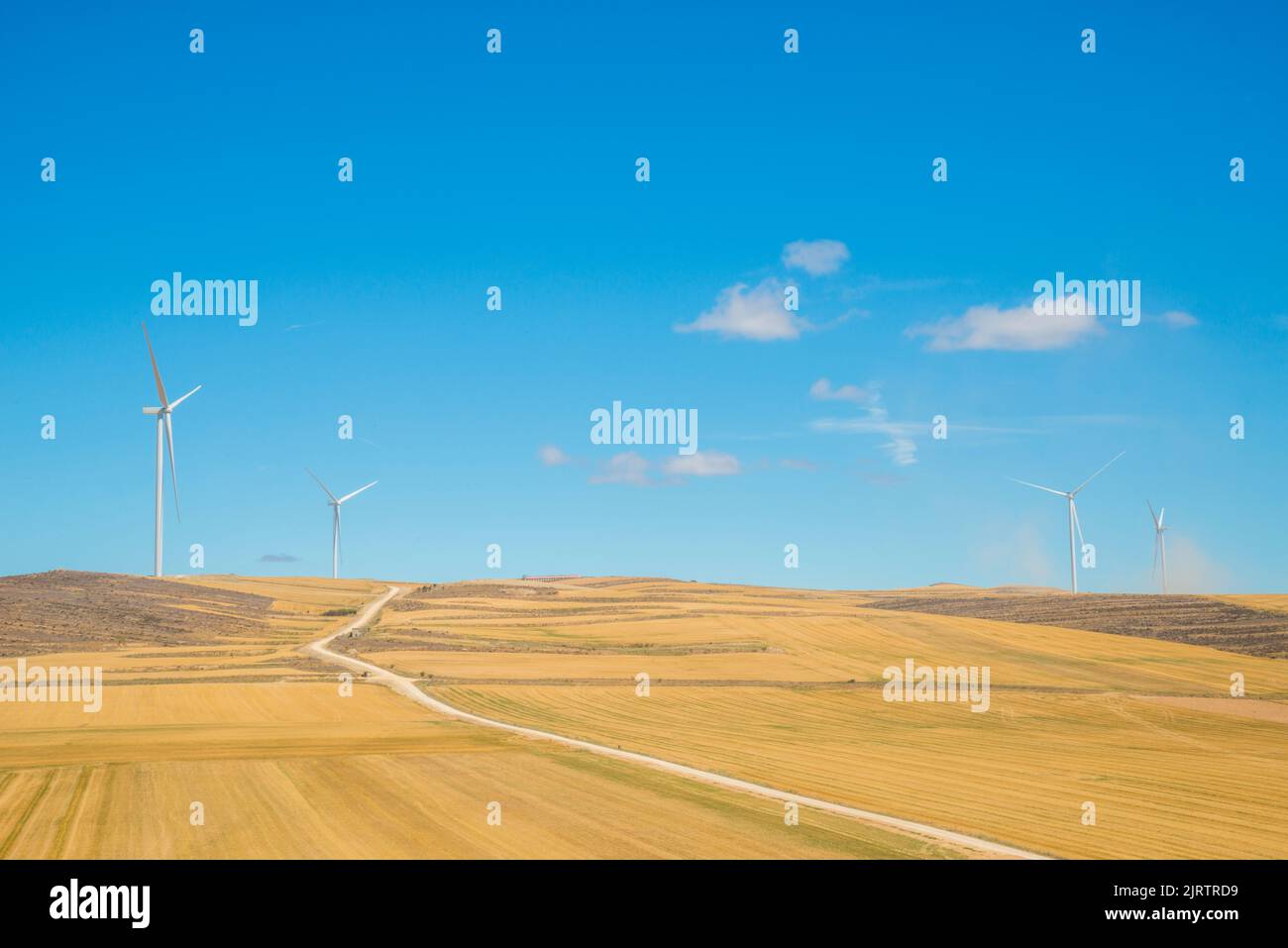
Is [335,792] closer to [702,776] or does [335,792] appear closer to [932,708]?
[702,776]

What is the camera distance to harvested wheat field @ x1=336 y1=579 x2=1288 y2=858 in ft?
117

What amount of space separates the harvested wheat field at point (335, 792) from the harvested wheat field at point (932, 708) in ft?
15.7

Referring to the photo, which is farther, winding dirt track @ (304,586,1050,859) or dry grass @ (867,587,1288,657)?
dry grass @ (867,587,1288,657)

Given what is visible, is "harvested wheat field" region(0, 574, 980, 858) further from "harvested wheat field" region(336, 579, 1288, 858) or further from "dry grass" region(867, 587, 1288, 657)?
"dry grass" region(867, 587, 1288, 657)

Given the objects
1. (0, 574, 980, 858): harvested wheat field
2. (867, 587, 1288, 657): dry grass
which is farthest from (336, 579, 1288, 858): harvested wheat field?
(0, 574, 980, 858): harvested wheat field

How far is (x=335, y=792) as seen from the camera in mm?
36438

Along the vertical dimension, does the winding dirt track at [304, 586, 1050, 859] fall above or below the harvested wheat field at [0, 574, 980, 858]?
below

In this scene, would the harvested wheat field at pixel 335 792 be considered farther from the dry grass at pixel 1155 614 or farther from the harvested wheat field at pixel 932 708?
the dry grass at pixel 1155 614

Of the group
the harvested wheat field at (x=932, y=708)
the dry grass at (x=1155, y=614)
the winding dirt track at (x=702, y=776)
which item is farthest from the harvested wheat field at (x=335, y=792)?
the dry grass at (x=1155, y=614)

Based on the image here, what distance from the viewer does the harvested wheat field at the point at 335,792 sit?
2877 cm

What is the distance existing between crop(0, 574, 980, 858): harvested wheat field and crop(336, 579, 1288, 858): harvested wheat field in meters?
4.79
